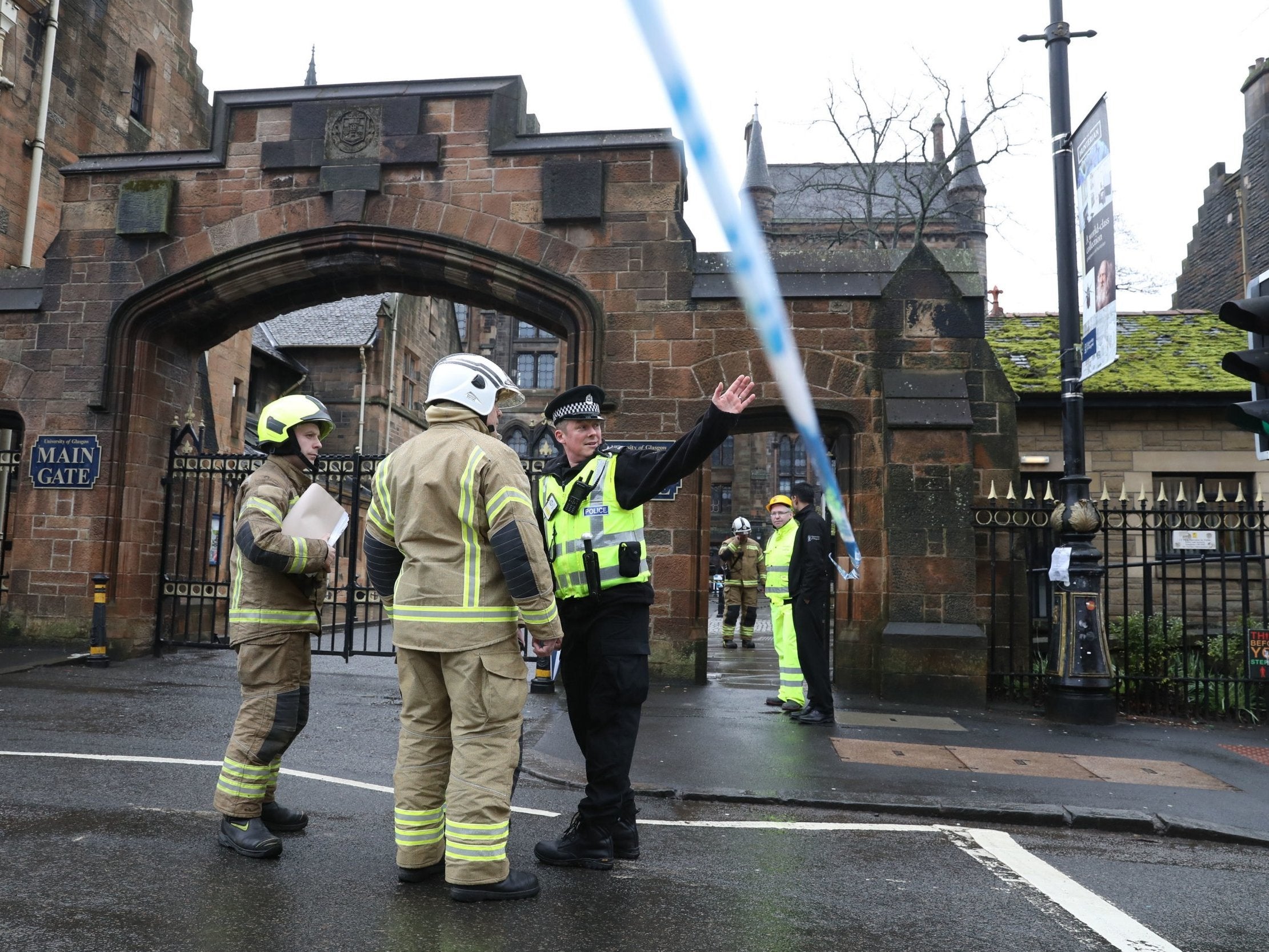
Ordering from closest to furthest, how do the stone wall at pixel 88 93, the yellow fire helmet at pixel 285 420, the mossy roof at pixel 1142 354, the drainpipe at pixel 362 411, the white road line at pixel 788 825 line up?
the yellow fire helmet at pixel 285 420 → the white road line at pixel 788 825 → the mossy roof at pixel 1142 354 → the stone wall at pixel 88 93 → the drainpipe at pixel 362 411

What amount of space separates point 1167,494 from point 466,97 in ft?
38.8

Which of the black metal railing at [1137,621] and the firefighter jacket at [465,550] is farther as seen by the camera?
the black metal railing at [1137,621]

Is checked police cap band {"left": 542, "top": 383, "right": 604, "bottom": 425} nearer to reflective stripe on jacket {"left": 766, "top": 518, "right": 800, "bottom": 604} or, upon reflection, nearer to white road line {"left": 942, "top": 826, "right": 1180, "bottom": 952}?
white road line {"left": 942, "top": 826, "right": 1180, "bottom": 952}

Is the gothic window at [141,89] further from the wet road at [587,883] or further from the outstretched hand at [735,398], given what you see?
the outstretched hand at [735,398]

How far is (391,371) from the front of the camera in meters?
37.8

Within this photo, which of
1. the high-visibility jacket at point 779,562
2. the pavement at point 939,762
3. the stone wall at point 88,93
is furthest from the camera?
the stone wall at point 88,93

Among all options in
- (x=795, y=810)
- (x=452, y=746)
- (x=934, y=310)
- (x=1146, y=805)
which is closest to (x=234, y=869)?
(x=452, y=746)

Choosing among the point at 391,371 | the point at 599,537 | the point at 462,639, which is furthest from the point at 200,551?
the point at 391,371

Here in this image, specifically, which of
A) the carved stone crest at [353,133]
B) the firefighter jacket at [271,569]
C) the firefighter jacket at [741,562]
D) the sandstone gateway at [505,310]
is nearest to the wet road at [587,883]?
the firefighter jacket at [271,569]

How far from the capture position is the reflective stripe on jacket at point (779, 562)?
378 inches

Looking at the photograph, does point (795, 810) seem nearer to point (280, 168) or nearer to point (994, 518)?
point (994, 518)

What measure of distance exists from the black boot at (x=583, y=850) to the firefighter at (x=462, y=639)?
40 cm

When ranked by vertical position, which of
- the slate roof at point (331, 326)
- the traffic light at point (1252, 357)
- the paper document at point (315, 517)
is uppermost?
the slate roof at point (331, 326)

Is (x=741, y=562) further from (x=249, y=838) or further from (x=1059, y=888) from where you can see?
(x=249, y=838)
